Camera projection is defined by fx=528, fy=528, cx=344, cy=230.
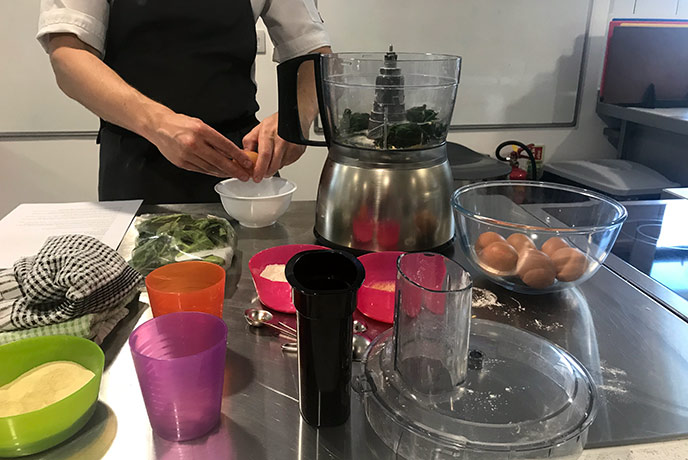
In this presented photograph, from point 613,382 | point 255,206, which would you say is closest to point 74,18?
point 255,206

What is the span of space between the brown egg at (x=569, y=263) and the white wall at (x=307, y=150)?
158 centimetres

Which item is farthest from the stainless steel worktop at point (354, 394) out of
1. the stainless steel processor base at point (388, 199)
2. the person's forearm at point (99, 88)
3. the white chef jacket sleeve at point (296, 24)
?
the white chef jacket sleeve at point (296, 24)

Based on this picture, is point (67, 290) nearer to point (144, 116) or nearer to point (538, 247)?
point (144, 116)

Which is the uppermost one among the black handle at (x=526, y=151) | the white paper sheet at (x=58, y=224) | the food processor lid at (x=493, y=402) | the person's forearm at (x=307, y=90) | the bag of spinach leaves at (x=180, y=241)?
the person's forearm at (x=307, y=90)

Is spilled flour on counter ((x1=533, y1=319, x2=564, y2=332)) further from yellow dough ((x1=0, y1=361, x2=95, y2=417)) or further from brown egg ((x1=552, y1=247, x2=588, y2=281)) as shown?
yellow dough ((x1=0, y1=361, x2=95, y2=417))

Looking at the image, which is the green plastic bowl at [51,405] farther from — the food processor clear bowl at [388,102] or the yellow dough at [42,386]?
the food processor clear bowl at [388,102]

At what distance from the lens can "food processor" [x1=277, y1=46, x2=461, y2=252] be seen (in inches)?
28.6

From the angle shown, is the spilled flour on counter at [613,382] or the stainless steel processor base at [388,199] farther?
the stainless steel processor base at [388,199]

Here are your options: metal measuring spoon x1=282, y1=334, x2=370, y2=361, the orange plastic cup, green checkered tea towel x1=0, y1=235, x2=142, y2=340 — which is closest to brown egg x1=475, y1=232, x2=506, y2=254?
metal measuring spoon x1=282, y1=334, x2=370, y2=361

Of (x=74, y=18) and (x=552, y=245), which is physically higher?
(x=74, y=18)

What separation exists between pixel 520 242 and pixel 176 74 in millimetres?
822

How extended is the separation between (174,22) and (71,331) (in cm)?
78

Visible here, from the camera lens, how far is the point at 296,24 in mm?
1175

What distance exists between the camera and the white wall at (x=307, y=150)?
78.6 inches
